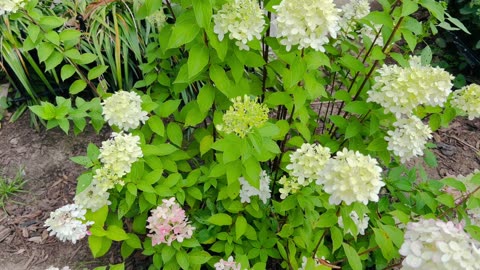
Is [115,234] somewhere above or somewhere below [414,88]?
below

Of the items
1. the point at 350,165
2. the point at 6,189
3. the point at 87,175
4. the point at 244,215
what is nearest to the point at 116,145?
the point at 87,175

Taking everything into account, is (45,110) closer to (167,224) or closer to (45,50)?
(45,50)

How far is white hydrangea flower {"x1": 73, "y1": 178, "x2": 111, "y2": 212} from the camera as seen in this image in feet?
6.02

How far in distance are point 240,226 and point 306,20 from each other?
1.05 m

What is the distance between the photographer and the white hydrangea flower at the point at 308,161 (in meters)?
1.64

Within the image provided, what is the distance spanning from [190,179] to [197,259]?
400mm

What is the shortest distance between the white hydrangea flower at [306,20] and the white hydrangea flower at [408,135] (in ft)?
2.05

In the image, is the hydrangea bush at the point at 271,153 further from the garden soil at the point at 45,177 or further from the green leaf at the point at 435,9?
the garden soil at the point at 45,177

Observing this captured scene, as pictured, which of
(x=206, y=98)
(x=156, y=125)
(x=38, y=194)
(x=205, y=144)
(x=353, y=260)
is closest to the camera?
(x=353, y=260)

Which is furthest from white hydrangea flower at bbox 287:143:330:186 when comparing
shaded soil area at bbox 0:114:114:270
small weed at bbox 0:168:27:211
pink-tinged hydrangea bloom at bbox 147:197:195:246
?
small weed at bbox 0:168:27:211

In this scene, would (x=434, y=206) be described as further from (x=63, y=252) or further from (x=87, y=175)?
(x=63, y=252)

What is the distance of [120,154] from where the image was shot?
170 cm

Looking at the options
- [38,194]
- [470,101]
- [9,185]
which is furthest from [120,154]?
[470,101]

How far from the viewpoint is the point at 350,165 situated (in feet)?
4.43
